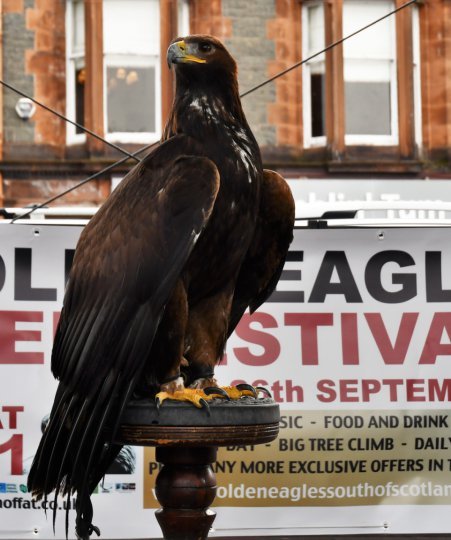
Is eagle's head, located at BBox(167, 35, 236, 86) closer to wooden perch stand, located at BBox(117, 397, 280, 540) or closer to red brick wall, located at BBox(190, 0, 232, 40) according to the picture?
wooden perch stand, located at BBox(117, 397, 280, 540)

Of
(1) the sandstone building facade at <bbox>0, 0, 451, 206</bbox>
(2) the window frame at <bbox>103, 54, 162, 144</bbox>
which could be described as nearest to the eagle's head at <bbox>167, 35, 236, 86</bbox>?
(1) the sandstone building facade at <bbox>0, 0, 451, 206</bbox>

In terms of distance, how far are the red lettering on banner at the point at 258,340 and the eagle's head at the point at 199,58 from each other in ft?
6.38

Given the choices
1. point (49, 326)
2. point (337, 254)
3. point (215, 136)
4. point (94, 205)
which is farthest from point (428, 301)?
point (94, 205)

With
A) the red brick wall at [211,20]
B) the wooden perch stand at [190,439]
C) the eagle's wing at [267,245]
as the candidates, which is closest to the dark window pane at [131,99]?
the red brick wall at [211,20]

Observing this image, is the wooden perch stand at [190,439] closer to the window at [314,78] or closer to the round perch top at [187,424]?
the round perch top at [187,424]

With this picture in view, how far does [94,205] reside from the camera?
43.3ft

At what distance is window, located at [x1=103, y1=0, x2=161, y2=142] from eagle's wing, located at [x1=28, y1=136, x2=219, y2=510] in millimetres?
10521

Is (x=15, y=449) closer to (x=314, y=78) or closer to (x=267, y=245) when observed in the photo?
(x=267, y=245)

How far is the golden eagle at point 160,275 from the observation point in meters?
3.13

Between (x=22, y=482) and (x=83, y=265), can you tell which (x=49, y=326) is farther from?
(x=83, y=265)

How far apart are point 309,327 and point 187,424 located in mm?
2176

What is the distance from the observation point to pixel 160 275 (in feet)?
10.3

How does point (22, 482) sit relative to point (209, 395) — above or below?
below

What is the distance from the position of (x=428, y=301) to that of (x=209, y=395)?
2.22m
